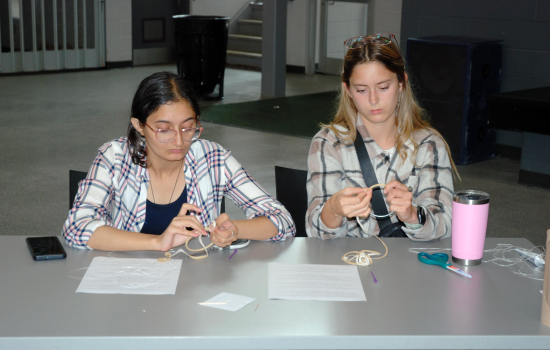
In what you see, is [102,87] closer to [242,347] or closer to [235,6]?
[235,6]

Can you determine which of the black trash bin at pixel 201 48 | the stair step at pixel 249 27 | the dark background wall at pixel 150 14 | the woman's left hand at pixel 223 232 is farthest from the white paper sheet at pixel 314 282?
the stair step at pixel 249 27

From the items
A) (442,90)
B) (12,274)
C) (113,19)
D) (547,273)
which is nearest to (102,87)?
(113,19)

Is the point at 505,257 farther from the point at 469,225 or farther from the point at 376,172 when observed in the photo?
the point at 376,172

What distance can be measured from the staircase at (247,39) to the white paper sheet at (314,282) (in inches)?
362

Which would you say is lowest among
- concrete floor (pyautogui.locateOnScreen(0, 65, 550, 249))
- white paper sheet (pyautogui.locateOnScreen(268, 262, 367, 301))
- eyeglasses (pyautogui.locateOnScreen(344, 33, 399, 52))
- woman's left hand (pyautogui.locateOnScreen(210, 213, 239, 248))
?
concrete floor (pyautogui.locateOnScreen(0, 65, 550, 249))

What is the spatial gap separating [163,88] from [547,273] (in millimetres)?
1154

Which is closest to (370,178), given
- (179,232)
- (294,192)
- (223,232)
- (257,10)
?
(294,192)

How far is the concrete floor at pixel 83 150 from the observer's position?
12.9ft

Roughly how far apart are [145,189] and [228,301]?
2.25 ft

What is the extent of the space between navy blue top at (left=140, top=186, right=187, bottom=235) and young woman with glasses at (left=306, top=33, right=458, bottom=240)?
0.43 metres

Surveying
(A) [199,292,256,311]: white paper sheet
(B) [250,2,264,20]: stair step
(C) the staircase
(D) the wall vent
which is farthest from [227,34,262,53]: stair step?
(A) [199,292,256,311]: white paper sheet

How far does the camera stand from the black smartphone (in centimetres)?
161

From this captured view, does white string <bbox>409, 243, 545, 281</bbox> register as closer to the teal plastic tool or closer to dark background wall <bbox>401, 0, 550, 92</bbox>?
the teal plastic tool

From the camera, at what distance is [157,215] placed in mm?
1986
